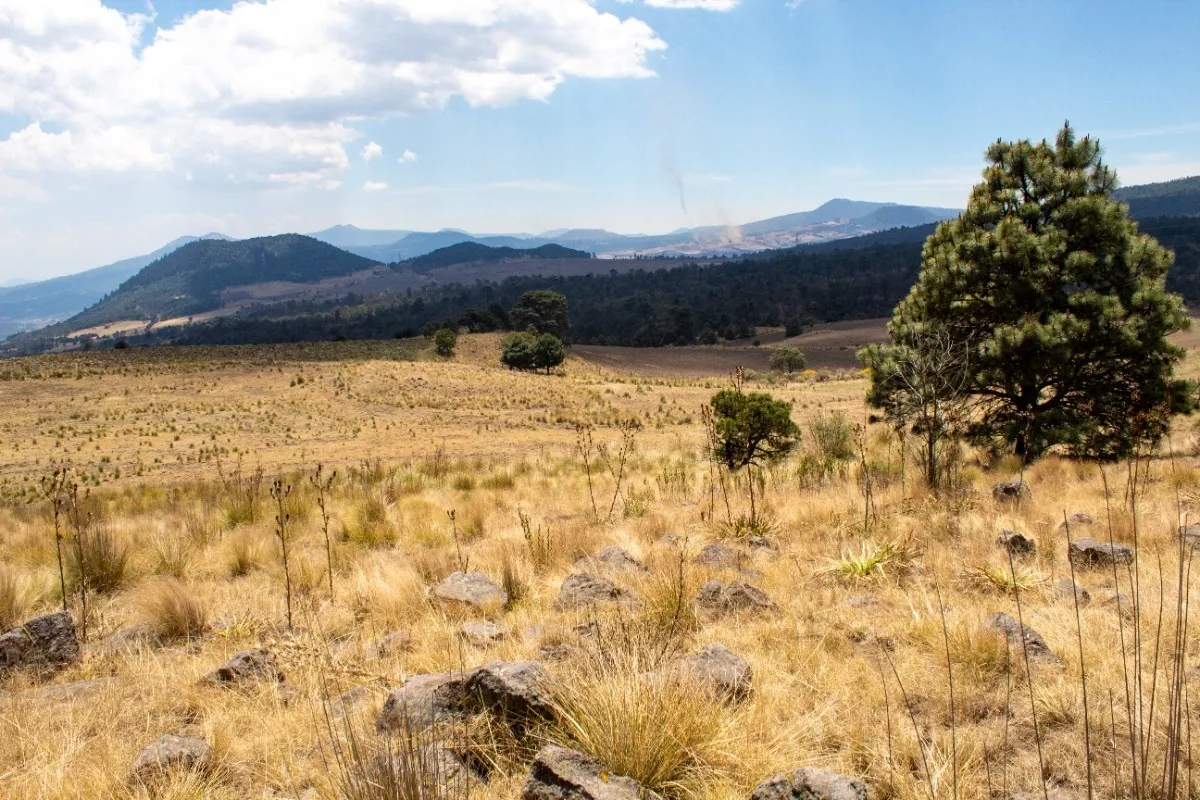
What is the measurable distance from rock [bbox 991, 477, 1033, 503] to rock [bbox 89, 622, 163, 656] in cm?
749

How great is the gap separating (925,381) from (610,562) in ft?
19.3

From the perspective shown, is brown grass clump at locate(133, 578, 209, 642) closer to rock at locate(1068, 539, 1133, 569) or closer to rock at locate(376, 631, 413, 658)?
rock at locate(376, 631, 413, 658)

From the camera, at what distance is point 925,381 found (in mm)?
9336

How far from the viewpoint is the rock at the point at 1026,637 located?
3.50 metres

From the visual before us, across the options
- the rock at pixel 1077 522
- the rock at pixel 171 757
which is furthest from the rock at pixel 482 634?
the rock at pixel 1077 522

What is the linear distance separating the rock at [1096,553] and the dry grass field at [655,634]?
10 cm

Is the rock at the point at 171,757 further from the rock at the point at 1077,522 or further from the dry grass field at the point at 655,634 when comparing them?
the rock at the point at 1077,522

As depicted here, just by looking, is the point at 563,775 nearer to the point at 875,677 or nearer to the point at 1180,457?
the point at 875,677

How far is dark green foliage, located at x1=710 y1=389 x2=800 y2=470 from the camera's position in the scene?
13.6 meters

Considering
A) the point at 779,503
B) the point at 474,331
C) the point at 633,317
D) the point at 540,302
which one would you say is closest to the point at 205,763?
the point at 779,503

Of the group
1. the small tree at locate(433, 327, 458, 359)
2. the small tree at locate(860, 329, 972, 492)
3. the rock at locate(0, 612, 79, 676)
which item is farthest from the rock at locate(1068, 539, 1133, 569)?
the small tree at locate(433, 327, 458, 359)

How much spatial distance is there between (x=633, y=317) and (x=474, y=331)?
5084 cm

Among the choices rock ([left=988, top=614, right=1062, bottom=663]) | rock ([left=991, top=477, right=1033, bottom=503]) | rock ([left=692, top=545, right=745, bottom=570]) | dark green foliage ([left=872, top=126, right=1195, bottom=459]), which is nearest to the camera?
rock ([left=988, top=614, right=1062, bottom=663])

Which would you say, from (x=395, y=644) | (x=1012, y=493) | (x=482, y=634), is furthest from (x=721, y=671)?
(x=1012, y=493)
